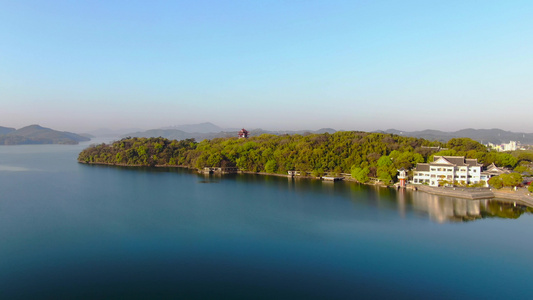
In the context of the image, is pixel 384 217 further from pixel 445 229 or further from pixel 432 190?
pixel 432 190

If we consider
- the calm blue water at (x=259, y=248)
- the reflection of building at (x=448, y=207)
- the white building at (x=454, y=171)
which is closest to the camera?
the calm blue water at (x=259, y=248)

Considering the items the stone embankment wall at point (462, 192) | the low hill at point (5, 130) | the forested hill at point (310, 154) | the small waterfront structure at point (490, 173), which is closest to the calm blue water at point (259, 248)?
the stone embankment wall at point (462, 192)

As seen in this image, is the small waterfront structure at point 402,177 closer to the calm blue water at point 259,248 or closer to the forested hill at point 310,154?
the forested hill at point 310,154

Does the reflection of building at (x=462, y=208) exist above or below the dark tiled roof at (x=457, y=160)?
below

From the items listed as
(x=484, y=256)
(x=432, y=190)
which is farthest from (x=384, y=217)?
(x=432, y=190)

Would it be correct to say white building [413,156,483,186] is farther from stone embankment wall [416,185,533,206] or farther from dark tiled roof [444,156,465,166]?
stone embankment wall [416,185,533,206]

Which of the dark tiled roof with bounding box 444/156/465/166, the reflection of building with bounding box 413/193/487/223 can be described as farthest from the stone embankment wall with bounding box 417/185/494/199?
the dark tiled roof with bounding box 444/156/465/166
